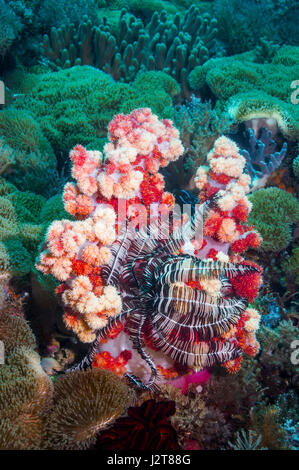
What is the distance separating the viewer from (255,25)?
830 cm

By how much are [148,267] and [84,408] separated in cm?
98

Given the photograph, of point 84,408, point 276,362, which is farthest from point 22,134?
point 276,362

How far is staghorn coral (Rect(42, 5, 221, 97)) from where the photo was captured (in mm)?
7297

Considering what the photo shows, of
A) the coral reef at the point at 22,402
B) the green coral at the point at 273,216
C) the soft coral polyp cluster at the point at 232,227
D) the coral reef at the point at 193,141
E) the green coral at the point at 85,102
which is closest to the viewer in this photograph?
the coral reef at the point at 22,402

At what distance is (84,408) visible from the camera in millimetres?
2090

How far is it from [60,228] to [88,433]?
4.27 ft

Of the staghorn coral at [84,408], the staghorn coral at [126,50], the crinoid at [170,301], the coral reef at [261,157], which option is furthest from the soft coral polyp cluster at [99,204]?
the staghorn coral at [126,50]

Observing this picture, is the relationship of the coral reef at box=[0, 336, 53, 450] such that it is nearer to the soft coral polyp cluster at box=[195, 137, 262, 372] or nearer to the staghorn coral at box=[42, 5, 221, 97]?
the soft coral polyp cluster at box=[195, 137, 262, 372]

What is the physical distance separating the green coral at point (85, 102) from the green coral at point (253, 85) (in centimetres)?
79

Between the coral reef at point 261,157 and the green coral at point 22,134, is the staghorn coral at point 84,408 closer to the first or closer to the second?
the green coral at point 22,134

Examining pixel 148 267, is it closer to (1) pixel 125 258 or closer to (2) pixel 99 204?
(1) pixel 125 258

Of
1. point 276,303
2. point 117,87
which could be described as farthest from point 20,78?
point 276,303

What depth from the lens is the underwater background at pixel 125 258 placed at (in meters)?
2.15
